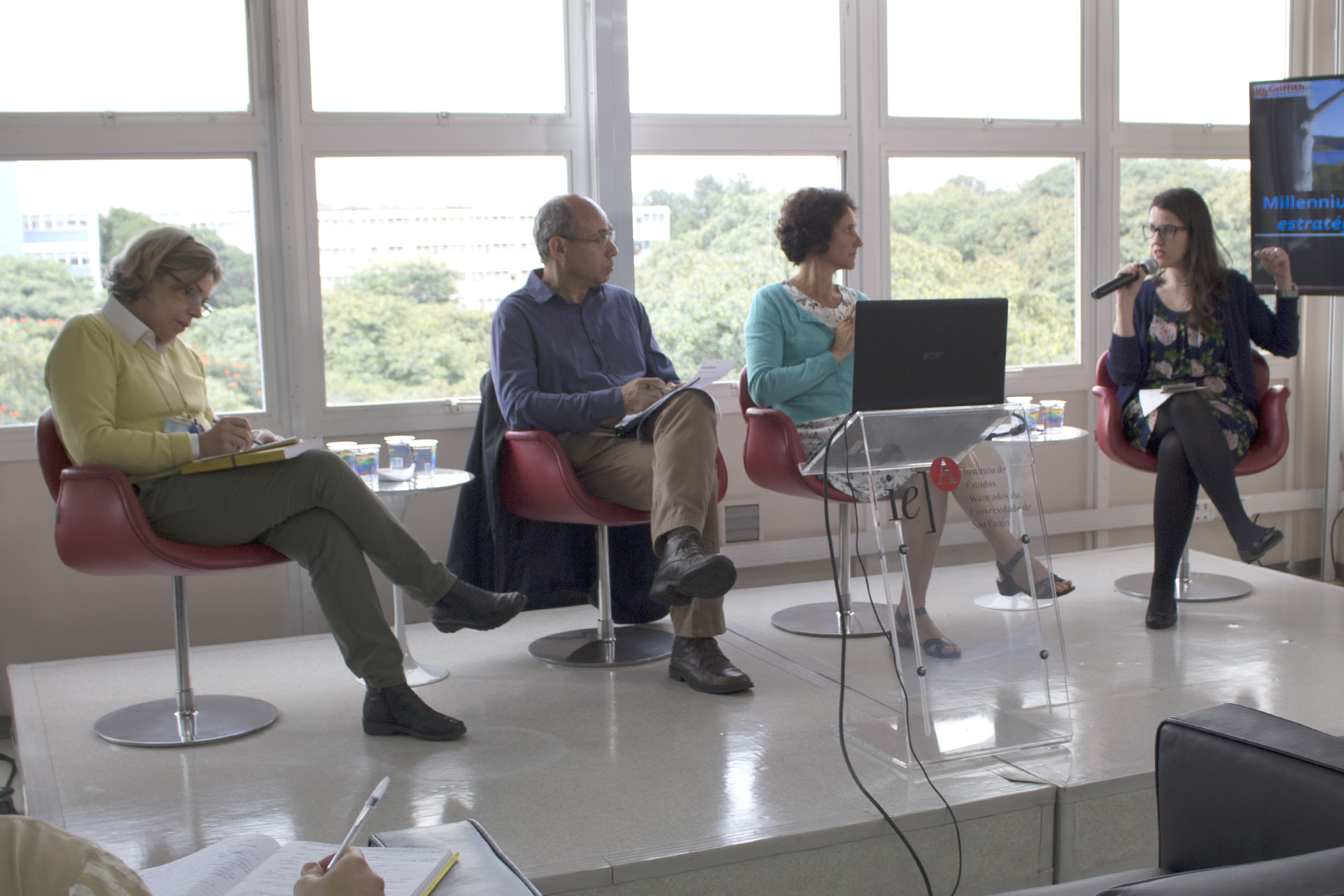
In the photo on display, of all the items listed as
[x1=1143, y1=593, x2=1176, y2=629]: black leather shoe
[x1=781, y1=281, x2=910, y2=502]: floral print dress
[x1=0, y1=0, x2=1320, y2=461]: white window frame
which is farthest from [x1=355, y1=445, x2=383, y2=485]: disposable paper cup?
[x1=1143, y1=593, x2=1176, y2=629]: black leather shoe

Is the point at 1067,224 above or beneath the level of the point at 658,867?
above

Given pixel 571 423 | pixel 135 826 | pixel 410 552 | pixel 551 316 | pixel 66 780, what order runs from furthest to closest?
pixel 551 316 → pixel 571 423 → pixel 410 552 → pixel 66 780 → pixel 135 826

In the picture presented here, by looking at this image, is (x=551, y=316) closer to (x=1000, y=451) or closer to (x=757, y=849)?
(x=1000, y=451)

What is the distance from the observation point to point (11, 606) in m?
3.29

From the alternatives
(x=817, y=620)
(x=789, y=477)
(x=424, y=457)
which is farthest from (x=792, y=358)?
(x=424, y=457)

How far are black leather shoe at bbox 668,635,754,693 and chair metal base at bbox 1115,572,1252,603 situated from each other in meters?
1.52

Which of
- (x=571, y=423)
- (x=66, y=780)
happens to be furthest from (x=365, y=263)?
(x=66, y=780)

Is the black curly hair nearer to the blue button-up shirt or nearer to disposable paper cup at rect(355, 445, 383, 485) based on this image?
the blue button-up shirt

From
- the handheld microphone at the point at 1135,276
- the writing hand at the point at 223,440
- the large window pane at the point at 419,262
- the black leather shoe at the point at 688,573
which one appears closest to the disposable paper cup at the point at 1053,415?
the handheld microphone at the point at 1135,276

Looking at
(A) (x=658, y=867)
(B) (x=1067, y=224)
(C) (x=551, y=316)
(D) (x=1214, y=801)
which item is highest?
(B) (x=1067, y=224)

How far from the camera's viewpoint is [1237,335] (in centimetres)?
356

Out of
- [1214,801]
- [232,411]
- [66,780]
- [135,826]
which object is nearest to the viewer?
[1214,801]

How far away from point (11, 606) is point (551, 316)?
1.69m

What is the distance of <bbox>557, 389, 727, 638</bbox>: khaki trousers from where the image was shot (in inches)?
110
